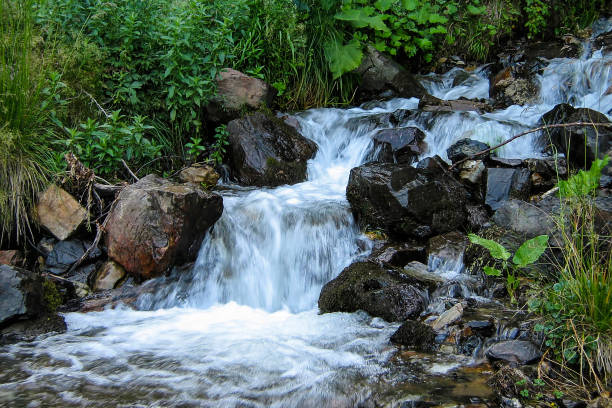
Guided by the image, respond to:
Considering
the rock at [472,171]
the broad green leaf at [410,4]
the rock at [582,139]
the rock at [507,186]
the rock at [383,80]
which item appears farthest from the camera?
the broad green leaf at [410,4]

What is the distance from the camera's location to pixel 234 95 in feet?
22.6

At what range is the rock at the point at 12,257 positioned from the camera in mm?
4418

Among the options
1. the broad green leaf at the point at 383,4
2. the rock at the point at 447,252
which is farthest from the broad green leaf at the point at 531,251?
the broad green leaf at the point at 383,4

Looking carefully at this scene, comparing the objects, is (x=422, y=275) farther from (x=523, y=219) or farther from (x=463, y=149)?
(x=463, y=149)

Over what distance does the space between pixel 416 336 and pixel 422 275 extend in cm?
115

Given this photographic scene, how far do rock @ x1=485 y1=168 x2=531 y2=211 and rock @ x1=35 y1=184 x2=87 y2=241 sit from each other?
441 centimetres

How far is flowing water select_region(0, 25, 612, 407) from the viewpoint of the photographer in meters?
2.93

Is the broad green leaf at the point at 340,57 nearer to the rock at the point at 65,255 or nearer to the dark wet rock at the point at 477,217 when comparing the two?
the dark wet rock at the point at 477,217

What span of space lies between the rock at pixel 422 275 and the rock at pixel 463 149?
1976mm

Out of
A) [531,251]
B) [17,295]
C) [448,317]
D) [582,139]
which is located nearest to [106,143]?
[17,295]

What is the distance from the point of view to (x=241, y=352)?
3529 millimetres

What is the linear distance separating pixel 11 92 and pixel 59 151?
0.82m

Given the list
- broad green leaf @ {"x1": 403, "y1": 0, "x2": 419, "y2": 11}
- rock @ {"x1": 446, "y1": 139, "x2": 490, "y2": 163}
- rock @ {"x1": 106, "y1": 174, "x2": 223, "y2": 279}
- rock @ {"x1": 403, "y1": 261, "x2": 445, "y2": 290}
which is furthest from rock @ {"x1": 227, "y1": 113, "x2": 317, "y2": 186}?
broad green leaf @ {"x1": 403, "y1": 0, "x2": 419, "y2": 11}

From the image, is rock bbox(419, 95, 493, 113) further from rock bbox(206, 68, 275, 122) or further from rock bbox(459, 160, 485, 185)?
rock bbox(206, 68, 275, 122)
